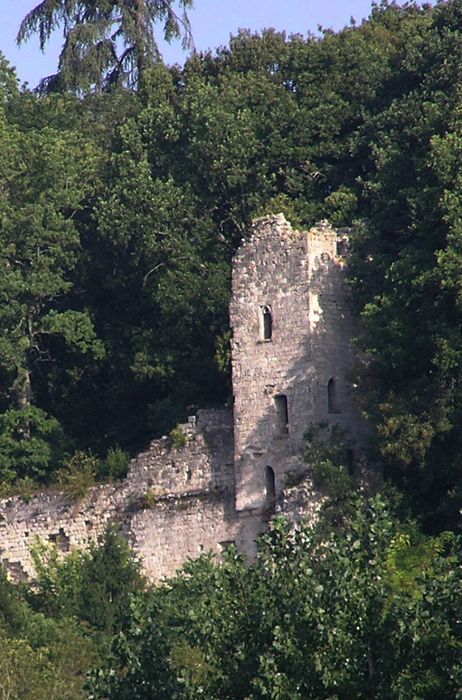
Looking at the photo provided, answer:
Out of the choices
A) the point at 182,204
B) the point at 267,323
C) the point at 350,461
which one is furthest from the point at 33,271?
the point at 350,461

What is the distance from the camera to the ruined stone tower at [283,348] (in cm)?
4894

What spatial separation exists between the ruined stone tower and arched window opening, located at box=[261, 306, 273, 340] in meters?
0.02

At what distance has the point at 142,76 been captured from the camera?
60.2 m

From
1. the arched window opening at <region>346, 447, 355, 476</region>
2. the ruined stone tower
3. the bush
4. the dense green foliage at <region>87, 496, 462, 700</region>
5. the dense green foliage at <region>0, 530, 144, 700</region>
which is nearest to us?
the dense green foliage at <region>87, 496, 462, 700</region>

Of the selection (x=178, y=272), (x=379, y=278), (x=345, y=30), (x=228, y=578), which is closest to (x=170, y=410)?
(x=178, y=272)

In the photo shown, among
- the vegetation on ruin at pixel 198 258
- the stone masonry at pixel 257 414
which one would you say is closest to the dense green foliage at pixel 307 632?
the vegetation on ruin at pixel 198 258

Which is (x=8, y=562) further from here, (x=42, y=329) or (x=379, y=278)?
(x=379, y=278)

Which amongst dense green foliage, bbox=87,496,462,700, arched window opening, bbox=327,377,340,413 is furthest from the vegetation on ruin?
dense green foliage, bbox=87,496,462,700

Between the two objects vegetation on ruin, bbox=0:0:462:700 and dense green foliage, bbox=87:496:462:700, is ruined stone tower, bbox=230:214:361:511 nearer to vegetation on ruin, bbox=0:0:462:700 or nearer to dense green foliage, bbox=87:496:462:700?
vegetation on ruin, bbox=0:0:462:700

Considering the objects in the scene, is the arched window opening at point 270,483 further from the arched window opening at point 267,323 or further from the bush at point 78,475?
the bush at point 78,475

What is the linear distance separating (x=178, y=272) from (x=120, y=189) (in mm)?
2456

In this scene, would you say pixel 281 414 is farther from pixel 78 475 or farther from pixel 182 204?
pixel 182 204

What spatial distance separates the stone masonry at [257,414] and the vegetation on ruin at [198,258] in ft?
2.60

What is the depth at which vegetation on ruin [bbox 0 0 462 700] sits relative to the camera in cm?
4672
